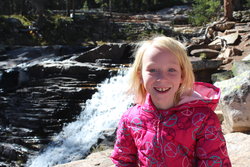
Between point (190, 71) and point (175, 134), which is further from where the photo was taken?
point (190, 71)

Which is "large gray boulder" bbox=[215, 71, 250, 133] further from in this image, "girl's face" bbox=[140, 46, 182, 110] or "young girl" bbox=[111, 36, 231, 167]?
"girl's face" bbox=[140, 46, 182, 110]

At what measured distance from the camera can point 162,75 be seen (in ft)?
5.76

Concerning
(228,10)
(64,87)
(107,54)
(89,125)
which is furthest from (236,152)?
(228,10)

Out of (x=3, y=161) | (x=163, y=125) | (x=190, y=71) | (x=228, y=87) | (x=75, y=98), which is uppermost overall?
(x=190, y=71)

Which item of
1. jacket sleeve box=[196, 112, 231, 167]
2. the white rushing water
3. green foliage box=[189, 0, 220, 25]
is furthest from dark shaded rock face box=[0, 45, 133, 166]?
green foliage box=[189, 0, 220, 25]

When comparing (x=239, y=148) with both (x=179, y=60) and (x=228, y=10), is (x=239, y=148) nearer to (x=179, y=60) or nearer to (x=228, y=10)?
(x=179, y=60)

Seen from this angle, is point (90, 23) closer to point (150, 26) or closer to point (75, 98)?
point (150, 26)

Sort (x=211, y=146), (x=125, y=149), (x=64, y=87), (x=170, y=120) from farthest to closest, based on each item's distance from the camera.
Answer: (x=64, y=87), (x=125, y=149), (x=170, y=120), (x=211, y=146)

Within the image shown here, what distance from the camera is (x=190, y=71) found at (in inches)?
72.9

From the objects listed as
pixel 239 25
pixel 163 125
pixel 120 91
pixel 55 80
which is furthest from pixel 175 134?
pixel 239 25

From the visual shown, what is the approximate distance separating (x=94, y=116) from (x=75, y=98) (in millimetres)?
1039

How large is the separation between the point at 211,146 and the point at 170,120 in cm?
27

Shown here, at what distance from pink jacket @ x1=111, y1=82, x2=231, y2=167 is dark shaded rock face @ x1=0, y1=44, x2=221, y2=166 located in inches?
200

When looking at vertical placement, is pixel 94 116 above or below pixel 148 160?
below
